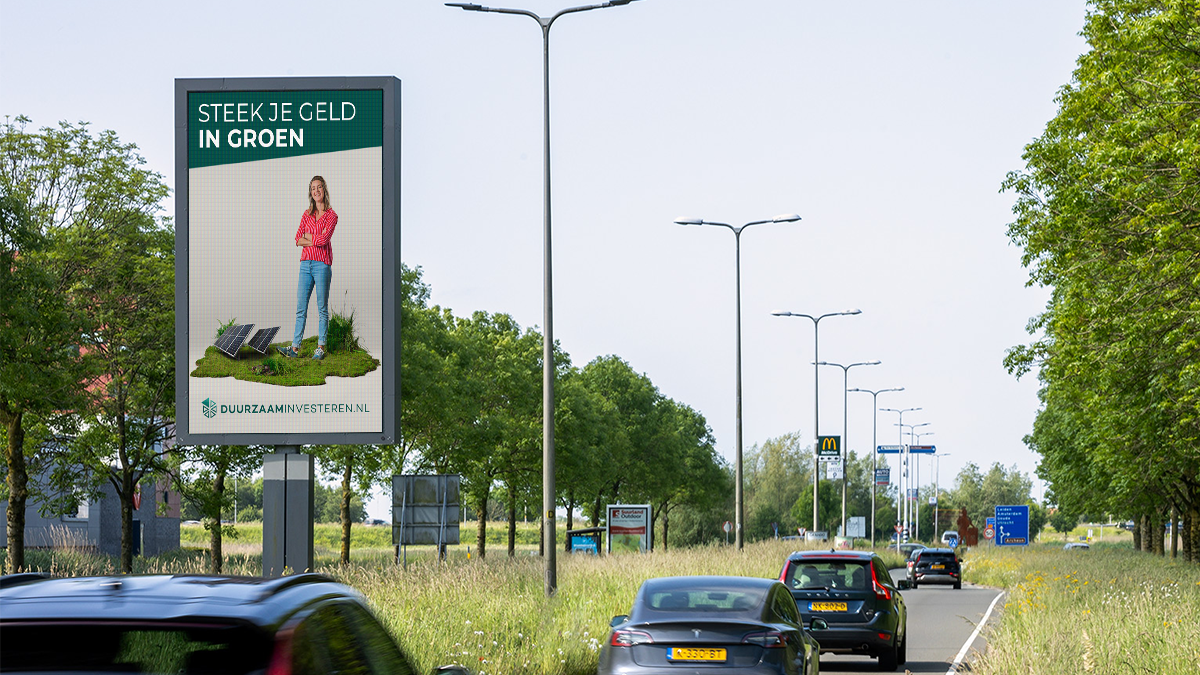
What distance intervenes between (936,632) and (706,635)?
15.6 m

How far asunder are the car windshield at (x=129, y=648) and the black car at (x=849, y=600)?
47.5ft

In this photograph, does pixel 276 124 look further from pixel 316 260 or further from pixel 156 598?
pixel 156 598

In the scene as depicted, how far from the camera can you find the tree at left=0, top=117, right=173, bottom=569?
89.9 ft

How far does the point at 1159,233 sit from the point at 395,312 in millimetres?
11153

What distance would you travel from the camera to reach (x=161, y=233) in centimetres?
3606

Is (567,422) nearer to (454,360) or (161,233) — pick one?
(454,360)

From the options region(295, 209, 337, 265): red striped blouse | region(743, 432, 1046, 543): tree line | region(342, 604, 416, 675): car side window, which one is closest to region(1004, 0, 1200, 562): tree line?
region(295, 209, 337, 265): red striped blouse

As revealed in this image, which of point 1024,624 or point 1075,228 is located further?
point 1075,228

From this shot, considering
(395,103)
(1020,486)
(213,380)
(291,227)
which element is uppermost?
(395,103)

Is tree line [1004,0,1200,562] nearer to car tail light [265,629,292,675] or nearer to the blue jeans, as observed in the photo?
the blue jeans

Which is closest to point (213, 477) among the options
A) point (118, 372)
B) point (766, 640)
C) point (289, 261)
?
point (118, 372)

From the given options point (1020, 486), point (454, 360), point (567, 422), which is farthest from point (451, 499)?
point (1020, 486)

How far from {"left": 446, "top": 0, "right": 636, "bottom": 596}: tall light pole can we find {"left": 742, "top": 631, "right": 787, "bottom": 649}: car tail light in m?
9.12

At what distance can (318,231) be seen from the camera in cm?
1941
